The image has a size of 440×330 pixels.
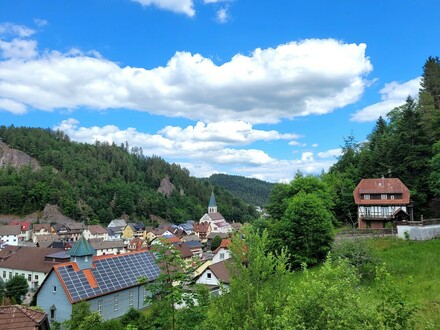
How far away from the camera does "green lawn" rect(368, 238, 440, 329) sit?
13344 mm

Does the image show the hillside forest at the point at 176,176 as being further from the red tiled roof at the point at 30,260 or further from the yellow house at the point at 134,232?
the red tiled roof at the point at 30,260

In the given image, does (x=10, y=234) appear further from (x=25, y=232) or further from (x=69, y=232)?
(x=69, y=232)

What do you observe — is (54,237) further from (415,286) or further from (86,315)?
→ (415,286)

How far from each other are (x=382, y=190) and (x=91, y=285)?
3199cm

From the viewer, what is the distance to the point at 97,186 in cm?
15525

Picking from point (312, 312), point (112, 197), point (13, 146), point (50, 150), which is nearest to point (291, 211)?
point (312, 312)

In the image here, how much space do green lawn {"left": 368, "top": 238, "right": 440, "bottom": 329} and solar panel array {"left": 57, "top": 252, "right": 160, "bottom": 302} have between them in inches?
875

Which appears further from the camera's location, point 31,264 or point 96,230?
point 96,230

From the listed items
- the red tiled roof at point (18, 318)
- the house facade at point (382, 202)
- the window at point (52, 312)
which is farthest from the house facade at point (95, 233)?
the red tiled roof at point (18, 318)

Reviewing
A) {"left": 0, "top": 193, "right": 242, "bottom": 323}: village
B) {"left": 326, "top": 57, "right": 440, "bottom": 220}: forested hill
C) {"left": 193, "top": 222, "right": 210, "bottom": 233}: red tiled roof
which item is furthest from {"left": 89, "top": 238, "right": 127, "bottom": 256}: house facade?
{"left": 326, "top": 57, "right": 440, "bottom": 220}: forested hill

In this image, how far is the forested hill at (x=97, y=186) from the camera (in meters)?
132

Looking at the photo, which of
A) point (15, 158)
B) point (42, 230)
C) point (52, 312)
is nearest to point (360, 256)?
point (52, 312)

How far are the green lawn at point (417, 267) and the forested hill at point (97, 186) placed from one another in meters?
122

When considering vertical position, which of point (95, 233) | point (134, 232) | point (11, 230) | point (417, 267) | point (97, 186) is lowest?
point (134, 232)
